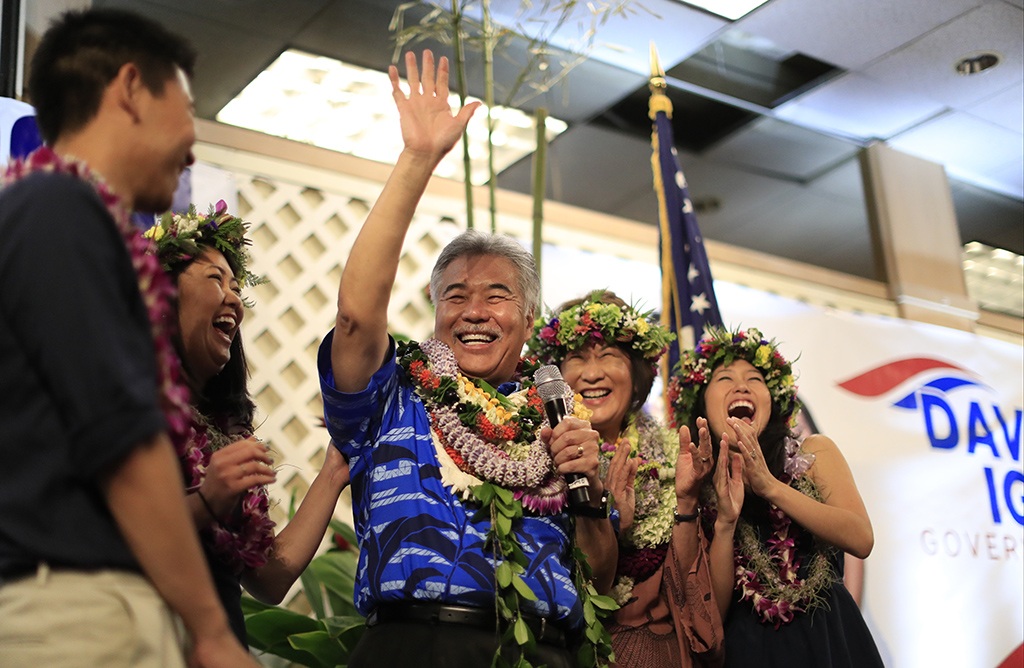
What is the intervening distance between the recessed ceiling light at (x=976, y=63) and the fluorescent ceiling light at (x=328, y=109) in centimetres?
202

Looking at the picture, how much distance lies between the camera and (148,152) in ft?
3.91

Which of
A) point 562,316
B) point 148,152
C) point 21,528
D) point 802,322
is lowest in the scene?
point 21,528

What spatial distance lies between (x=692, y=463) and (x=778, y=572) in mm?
372

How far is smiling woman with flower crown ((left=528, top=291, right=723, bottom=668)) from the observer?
7.45ft

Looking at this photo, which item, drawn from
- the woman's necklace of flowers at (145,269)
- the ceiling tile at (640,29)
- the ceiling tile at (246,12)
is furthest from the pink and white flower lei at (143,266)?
the ceiling tile at (640,29)

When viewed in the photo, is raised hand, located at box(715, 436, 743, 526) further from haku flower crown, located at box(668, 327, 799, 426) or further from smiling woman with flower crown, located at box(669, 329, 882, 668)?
haku flower crown, located at box(668, 327, 799, 426)

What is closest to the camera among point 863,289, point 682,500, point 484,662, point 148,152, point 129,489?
point 129,489

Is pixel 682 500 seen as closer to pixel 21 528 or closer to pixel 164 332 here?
pixel 164 332

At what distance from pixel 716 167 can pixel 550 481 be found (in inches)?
164

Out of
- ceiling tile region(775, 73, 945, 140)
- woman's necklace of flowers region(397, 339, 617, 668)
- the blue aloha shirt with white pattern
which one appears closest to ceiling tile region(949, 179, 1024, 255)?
ceiling tile region(775, 73, 945, 140)

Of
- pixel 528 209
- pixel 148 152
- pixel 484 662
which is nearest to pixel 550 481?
pixel 484 662

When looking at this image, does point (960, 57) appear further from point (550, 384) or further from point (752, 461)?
point (550, 384)

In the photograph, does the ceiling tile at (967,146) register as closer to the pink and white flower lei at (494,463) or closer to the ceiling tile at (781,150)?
the ceiling tile at (781,150)

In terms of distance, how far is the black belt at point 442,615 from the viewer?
165 cm
